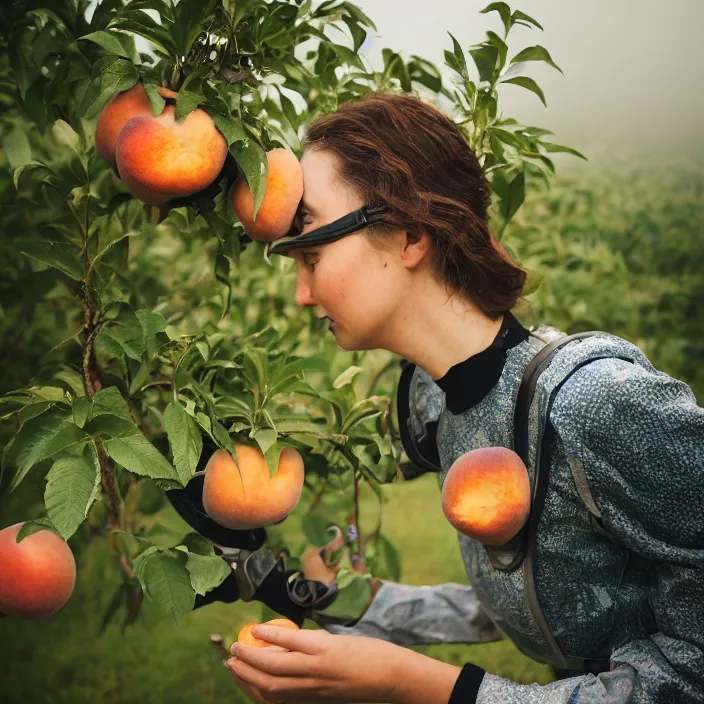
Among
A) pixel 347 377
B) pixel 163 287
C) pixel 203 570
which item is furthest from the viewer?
pixel 163 287

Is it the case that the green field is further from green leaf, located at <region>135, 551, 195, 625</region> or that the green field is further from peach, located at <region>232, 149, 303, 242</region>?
peach, located at <region>232, 149, 303, 242</region>

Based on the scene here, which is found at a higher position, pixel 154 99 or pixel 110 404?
pixel 154 99

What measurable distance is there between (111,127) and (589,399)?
1.70 feet

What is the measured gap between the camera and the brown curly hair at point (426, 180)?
0.92m

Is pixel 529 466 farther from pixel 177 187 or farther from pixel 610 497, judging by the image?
pixel 177 187

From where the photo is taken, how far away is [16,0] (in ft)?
2.88

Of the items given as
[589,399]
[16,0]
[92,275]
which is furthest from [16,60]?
[589,399]

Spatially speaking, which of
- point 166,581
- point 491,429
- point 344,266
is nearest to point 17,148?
point 344,266

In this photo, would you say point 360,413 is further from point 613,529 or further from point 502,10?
point 502,10

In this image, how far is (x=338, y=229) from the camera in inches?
35.1

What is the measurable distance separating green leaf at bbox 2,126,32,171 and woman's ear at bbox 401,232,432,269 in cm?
41

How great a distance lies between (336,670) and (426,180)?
0.51 m

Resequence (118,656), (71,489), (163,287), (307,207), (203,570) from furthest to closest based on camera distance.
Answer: (118,656)
(163,287)
(307,207)
(203,570)
(71,489)

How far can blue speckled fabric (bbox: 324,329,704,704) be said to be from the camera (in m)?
0.78
